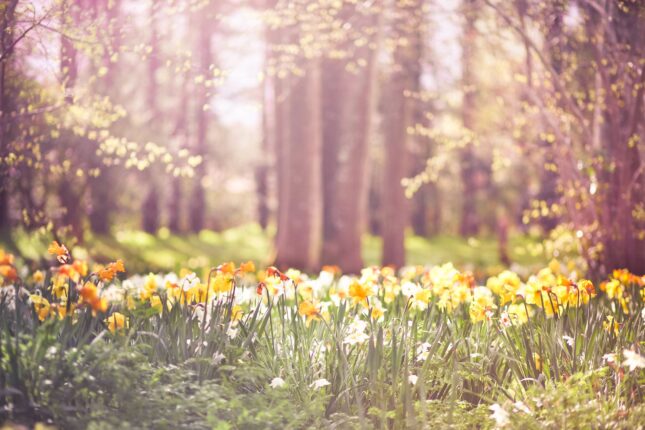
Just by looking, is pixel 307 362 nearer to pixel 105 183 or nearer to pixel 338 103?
pixel 338 103

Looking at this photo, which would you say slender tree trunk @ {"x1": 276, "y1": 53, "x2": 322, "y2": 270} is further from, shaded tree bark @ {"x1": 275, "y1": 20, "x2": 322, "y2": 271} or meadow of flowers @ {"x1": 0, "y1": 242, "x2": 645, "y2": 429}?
meadow of flowers @ {"x1": 0, "y1": 242, "x2": 645, "y2": 429}

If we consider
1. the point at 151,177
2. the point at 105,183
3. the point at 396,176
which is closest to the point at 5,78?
the point at 396,176

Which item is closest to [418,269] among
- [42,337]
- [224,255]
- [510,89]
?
[42,337]

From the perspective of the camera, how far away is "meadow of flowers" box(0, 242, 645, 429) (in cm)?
300

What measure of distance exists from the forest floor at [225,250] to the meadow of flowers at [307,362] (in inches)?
251

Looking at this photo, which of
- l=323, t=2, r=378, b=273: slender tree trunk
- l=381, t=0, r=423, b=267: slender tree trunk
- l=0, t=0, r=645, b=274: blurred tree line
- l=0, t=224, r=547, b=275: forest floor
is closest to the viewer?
l=0, t=0, r=645, b=274: blurred tree line

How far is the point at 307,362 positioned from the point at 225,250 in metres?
13.2

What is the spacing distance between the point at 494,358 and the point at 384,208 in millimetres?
7711

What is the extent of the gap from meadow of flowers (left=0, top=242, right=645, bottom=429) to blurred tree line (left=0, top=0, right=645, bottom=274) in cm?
150

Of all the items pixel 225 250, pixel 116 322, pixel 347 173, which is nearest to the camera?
pixel 116 322

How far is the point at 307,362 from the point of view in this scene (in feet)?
12.0

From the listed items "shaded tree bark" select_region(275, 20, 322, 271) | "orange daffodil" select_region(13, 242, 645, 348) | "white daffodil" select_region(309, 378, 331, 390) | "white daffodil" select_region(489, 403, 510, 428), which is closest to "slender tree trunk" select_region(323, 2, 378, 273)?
"shaded tree bark" select_region(275, 20, 322, 271)

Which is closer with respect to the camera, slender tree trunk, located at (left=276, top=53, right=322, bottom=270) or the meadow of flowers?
the meadow of flowers

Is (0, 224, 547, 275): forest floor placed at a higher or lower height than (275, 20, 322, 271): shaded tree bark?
lower
